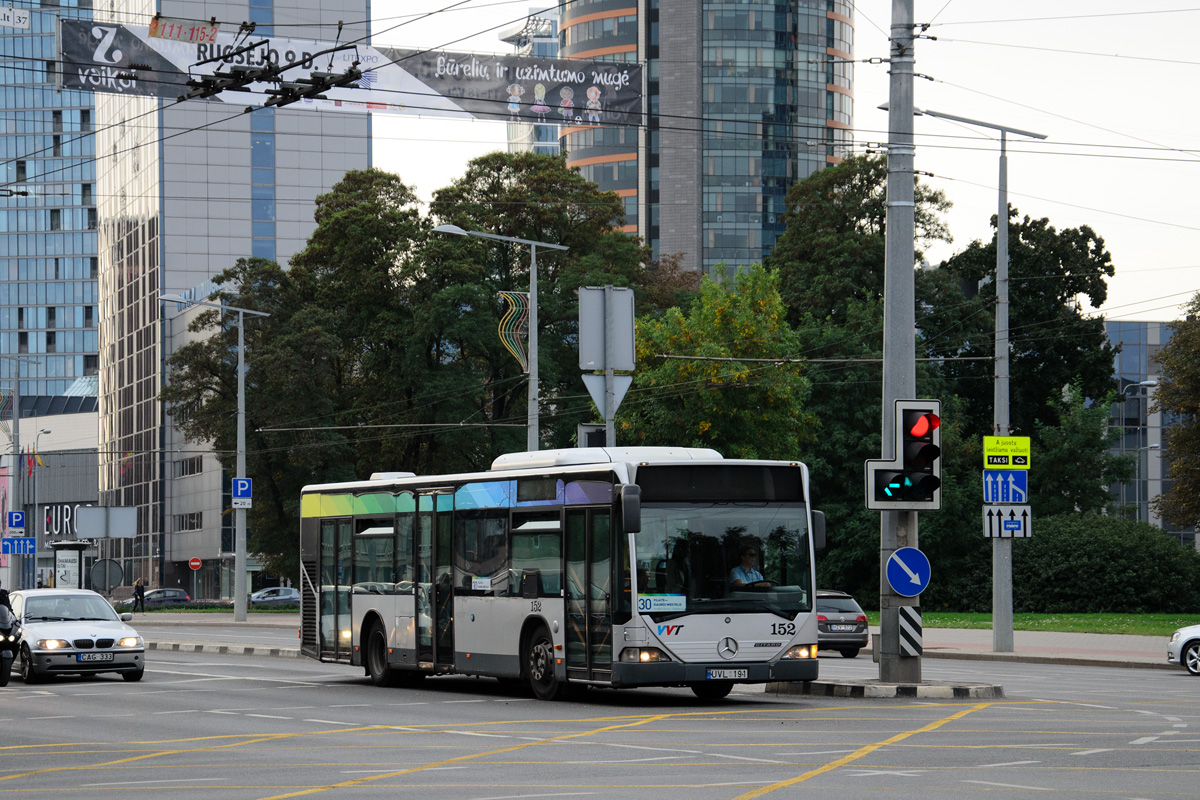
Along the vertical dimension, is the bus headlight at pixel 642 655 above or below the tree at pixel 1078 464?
below

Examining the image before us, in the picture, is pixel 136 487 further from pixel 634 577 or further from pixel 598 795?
pixel 598 795

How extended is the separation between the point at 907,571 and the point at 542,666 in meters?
4.59

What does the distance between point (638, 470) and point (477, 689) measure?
5773mm

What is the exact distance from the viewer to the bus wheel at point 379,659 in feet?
79.4

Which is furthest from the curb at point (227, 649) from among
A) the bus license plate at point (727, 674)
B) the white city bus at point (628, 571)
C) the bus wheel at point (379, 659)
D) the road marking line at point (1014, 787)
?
the road marking line at point (1014, 787)

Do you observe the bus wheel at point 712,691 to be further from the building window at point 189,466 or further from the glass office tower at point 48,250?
A: the glass office tower at point 48,250

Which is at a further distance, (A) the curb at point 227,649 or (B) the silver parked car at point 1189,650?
(A) the curb at point 227,649

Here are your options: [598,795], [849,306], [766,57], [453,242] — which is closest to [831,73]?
[766,57]

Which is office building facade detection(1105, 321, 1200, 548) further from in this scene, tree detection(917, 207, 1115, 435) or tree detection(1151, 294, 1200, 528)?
tree detection(1151, 294, 1200, 528)

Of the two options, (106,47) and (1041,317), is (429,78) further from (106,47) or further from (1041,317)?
(1041,317)

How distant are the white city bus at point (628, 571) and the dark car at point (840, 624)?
1347 centimetres

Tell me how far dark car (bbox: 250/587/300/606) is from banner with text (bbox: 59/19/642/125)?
1305 inches

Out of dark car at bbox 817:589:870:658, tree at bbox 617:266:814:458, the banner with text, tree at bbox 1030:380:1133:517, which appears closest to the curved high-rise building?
tree at bbox 1030:380:1133:517

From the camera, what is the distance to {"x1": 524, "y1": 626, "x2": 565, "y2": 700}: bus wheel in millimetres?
20422
